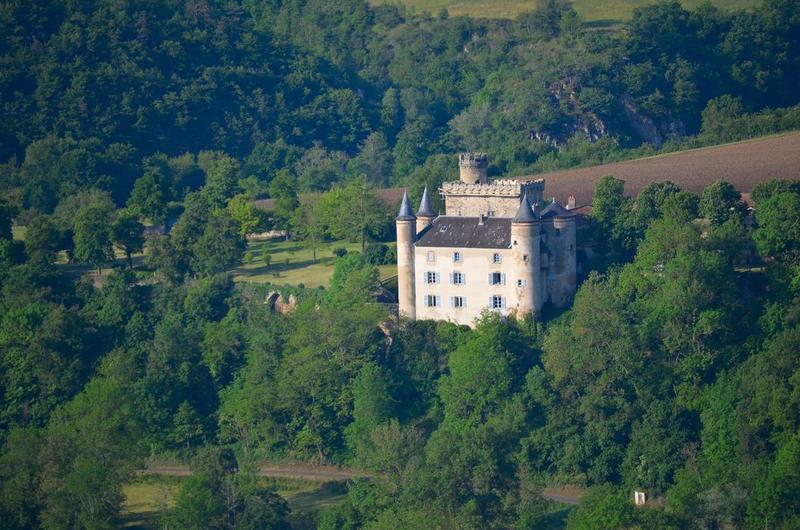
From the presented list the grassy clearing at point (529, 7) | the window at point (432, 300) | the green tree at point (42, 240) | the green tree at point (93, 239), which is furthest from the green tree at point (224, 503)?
the grassy clearing at point (529, 7)

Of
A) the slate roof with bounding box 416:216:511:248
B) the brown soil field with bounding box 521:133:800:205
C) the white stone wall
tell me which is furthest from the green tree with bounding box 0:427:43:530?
the brown soil field with bounding box 521:133:800:205

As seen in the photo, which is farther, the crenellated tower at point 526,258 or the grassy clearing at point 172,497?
the crenellated tower at point 526,258

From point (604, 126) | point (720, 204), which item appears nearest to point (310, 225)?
point (720, 204)

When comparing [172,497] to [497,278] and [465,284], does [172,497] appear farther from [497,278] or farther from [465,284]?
[497,278]

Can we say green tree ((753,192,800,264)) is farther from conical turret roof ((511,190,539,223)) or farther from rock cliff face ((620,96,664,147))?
rock cliff face ((620,96,664,147))

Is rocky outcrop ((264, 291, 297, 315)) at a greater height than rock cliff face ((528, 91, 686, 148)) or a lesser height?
lesser

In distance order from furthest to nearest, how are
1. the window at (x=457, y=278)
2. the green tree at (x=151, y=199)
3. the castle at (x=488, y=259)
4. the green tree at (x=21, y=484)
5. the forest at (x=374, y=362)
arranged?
the green tree at (x=151, y=199)
the window at (x=457, y=278)
the castle at (x=488, y=259)
the green tree at (x=21, y=484)
the forest at (x=374, y=362)

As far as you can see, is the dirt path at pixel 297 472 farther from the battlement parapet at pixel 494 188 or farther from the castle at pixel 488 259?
the battlement parapet at pixel 494 188
